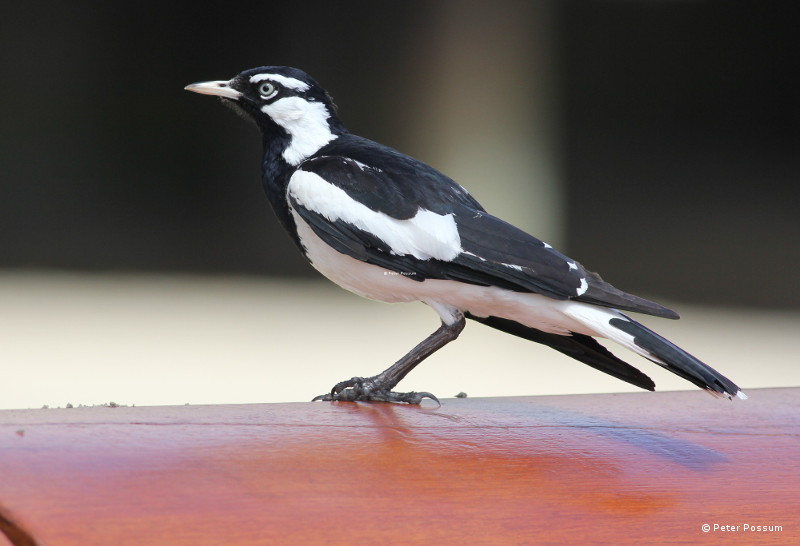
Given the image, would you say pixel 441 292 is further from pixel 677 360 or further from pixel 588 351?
pixel 677 360

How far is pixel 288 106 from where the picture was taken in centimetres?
165

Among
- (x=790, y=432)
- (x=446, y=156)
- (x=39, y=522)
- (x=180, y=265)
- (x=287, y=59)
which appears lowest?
(x=39, y=522)

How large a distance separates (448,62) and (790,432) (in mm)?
4066

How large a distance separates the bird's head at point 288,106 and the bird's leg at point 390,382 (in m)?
0.36

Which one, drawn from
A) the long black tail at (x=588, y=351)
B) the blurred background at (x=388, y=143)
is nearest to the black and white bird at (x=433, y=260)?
the long black tail at (x=588, y=351)

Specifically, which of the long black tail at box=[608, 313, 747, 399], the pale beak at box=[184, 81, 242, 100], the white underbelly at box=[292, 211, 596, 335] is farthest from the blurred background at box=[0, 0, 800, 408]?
the long black tail at box=[608, 313, 747, 399]

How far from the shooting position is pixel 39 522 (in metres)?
0.71

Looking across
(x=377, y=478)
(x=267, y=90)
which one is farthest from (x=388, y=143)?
(x=377, y=478)

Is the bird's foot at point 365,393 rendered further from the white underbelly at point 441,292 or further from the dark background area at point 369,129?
the dark background area at point 369,129

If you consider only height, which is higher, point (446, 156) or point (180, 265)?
point (446, 156)

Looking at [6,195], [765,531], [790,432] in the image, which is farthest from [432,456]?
[6,195]

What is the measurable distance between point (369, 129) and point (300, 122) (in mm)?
3564

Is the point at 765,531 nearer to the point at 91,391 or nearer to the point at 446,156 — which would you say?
the point at 91,391

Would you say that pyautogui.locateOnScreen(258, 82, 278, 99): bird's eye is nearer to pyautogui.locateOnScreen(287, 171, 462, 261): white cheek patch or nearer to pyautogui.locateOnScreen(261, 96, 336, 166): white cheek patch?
pyautogui.locateOnScreen(261, 96, 336, 166): white cheek patch
